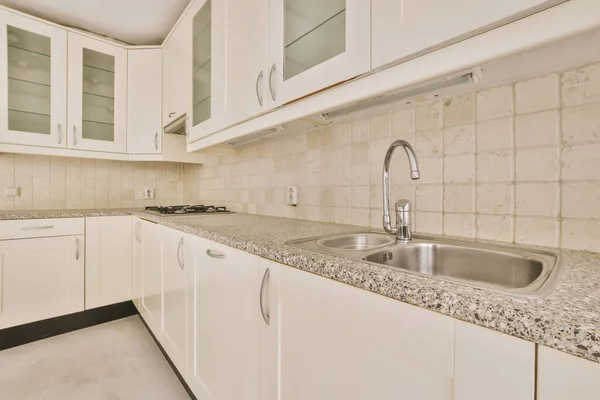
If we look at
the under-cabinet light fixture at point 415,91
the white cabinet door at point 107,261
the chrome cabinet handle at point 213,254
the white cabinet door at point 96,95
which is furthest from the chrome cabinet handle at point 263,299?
the white cabinet door at point 96,95

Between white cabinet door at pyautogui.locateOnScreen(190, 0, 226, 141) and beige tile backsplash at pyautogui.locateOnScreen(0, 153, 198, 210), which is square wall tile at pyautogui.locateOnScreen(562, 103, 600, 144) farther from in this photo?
beige tile backsplash at pyautogui.locateOnScreen(0, 153, 198, 210)

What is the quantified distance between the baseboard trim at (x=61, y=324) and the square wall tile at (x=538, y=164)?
2717 millimetres

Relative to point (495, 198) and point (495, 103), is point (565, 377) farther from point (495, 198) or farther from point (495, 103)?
point (495, 103)

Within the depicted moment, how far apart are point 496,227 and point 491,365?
0.61 m

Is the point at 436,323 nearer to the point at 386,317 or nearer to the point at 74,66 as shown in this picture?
the point at 386,317

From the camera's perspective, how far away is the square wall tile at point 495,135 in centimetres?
85

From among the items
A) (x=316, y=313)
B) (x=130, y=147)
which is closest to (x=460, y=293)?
(x=316, y=313)

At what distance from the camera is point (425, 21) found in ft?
2.22

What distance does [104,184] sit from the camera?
103 inches

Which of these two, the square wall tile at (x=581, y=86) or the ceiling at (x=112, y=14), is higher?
the ceiling at (x=112, y=14)

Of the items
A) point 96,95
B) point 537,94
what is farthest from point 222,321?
point 96,95

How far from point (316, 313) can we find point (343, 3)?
3.01 feet

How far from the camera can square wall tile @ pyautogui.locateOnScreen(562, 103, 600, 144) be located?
0.72 m

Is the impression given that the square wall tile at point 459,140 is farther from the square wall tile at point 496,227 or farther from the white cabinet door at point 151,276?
the white cabinet door at point 151,276
